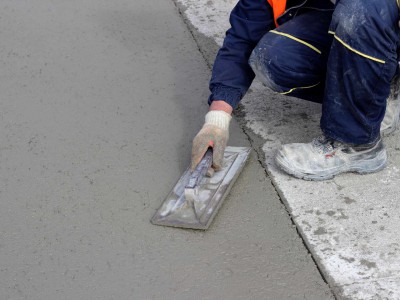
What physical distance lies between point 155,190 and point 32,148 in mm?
668

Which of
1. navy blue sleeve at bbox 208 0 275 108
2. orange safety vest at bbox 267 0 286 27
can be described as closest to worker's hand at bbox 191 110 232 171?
navy blue sleeve at bbox 208 0 275 108

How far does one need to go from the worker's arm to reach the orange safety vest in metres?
0.03

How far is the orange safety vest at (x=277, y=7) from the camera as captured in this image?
2.86 meters

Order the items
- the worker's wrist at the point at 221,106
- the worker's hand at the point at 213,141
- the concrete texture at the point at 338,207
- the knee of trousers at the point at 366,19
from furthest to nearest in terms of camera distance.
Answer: the worker's wrist at the point at 221,106
the worker's hand at the point at 213,141
the knee of trousers at the point at 366,19
the concrete texture at the point at 338,207

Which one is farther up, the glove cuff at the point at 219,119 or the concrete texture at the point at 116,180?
the glove cuff at the point at 219,119

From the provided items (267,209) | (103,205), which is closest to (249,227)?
(267,209)

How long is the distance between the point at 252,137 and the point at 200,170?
1.80ft

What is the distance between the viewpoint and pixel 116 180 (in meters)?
2.86

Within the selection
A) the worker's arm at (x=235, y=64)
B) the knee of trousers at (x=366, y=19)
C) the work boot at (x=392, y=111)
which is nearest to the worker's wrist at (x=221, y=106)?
the worker's arm at (x=235, y=64)

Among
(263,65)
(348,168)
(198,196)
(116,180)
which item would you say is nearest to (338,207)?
(348,168)

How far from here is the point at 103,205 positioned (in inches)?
107

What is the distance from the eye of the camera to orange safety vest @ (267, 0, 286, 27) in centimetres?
286

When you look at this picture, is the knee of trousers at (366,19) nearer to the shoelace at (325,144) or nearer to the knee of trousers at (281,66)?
the knee of trousers at (281,66)

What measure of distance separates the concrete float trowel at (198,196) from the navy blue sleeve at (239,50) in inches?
11.1
